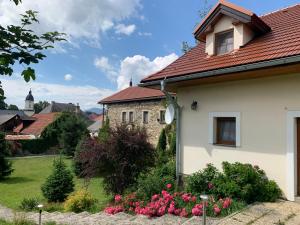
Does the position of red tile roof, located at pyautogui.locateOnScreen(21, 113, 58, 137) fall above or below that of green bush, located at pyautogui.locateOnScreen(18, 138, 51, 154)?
above

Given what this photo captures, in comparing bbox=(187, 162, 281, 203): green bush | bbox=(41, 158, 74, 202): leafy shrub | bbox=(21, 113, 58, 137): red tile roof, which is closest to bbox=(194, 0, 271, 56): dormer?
bbox=(187, 162, 281, 203): green bush

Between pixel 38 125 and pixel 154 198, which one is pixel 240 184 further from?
pixel 38 125

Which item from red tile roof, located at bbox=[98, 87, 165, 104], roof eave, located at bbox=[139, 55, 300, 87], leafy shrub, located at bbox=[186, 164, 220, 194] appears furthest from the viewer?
red tile roof, located at bbox=[98, 87, 165, 104]

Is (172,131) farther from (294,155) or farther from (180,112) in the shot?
(294,155)

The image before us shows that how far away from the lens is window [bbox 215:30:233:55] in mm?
8422

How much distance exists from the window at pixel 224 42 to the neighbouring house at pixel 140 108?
14.7 metres

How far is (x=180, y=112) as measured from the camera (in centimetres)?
896

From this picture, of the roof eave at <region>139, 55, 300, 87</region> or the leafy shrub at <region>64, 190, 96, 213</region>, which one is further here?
the leafy shrub at <region>64, 190, 96, 213</region>

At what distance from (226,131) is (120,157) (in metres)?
3.77

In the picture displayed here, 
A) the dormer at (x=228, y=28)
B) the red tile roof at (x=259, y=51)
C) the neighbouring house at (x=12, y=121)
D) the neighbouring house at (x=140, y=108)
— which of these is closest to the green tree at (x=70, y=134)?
the neighbouring house at (x=140, y=108)

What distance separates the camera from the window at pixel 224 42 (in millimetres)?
8422

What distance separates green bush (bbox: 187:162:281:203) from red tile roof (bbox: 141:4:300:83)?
2584mm

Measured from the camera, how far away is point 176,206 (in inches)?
252

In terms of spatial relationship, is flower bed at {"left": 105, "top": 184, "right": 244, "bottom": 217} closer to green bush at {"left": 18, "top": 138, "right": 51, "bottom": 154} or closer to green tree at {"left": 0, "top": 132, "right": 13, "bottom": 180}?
Result: green tree at {"left": 0, "top": 132, "right": 13, "bottom": 180}
